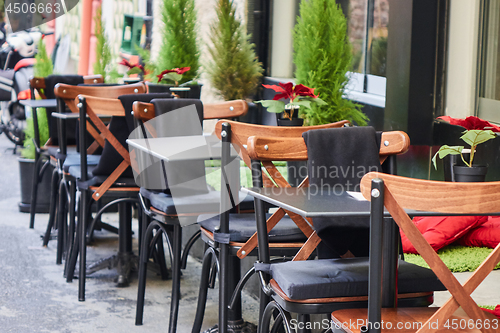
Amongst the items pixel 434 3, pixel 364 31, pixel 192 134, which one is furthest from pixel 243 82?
pixel 192 134

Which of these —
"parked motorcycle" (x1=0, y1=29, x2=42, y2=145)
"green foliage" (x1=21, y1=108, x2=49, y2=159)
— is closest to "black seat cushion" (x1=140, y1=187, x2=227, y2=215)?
"green foliage" (x1=21, y1=108, x2=49, y2=159)

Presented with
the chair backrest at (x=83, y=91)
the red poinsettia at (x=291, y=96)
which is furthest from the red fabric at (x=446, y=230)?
the chair backrest at (x=83, y=91)

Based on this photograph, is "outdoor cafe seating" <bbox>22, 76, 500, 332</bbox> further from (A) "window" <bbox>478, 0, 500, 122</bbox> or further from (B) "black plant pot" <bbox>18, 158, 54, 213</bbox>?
(B) "black plant pot" <bbox>18, 158, 54, 213</bbox>

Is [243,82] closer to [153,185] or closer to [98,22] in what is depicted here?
[98,22]

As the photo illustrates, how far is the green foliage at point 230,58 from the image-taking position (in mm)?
5805

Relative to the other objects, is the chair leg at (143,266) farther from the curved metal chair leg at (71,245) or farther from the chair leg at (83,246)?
the curved metal chair leg at (71,245)

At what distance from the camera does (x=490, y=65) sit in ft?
11.6

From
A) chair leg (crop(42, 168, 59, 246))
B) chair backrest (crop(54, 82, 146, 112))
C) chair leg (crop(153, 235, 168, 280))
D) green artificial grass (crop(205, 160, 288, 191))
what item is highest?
chair backrest (crop(54, 82, 146, 112))

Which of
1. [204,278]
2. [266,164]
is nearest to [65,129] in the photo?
[204,278]

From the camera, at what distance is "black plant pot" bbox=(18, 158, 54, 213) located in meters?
5.20

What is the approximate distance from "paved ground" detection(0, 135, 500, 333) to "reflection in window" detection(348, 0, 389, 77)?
2112 mm

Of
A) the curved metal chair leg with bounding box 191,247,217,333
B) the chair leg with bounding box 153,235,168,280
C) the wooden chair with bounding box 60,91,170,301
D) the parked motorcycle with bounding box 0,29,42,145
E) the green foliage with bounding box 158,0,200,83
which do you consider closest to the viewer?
the curved metal chair leg with bounding box 191,247,217,333

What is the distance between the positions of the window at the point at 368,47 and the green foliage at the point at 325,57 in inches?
15.4

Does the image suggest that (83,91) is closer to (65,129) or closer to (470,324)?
(65,129)
